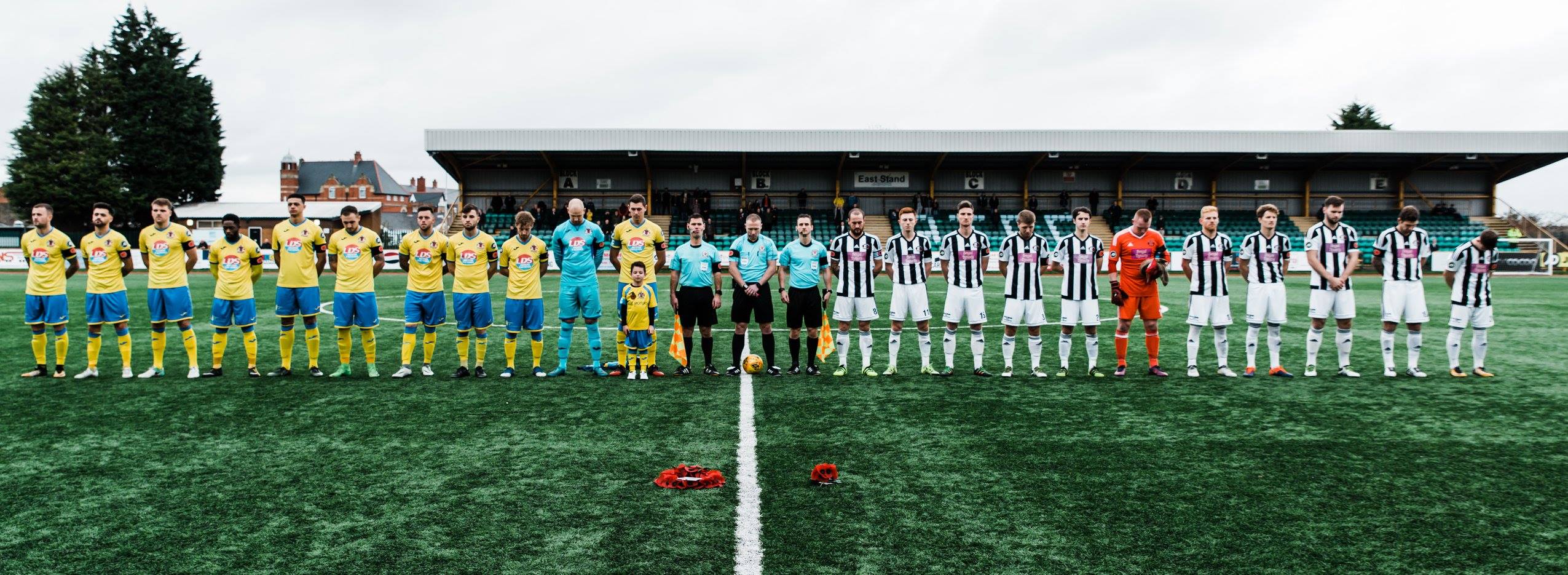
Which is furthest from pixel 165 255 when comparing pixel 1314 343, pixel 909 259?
pixel 1314 343

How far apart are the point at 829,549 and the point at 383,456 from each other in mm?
3345

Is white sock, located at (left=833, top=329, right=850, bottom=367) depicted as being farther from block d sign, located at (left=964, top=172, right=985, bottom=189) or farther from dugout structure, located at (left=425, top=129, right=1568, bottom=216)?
block d sign, located at (left=964, top=172, right=985, bottom=189)

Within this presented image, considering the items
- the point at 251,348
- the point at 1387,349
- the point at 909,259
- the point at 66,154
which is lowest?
the point at 1387,349

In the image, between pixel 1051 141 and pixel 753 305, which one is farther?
pixel 1051 141

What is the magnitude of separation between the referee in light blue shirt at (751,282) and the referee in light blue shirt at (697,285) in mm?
217

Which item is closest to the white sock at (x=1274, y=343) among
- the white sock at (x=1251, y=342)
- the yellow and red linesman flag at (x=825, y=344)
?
the white sock at (x=1251, y=342)

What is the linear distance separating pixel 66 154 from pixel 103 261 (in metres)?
54.9

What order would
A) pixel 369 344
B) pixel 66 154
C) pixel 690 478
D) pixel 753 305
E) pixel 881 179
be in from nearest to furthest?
1. pixel 690 478
2. pixel 369 344
3. pixel 753 305
4. pixel 881 179
5. pixel 66 154

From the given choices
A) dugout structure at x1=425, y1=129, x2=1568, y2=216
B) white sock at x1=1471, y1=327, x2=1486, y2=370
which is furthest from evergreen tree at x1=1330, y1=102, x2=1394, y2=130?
white sock at x1=1471, y1=327, x2=1486, y2=370

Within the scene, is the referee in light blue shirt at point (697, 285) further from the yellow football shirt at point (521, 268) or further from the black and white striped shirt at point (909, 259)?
the black and white striped shirt at point (909, 259)

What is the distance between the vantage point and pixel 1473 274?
8883mm

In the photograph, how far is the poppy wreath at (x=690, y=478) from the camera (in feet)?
16.3

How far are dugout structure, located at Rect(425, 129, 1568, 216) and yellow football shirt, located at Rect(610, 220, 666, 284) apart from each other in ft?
91.6

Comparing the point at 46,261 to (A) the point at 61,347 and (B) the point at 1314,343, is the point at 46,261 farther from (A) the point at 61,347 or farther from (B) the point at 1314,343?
(B) the point at 1314,343
